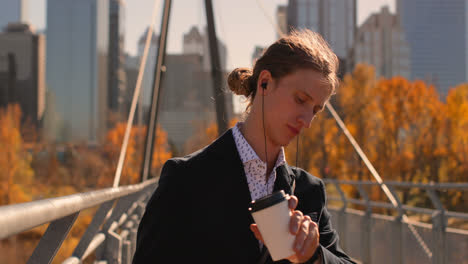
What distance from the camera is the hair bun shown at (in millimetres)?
1964

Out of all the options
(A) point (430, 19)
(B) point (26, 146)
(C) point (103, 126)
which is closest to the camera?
(B) point (26, 146)

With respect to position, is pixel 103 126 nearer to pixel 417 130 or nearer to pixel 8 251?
pixel 8 251

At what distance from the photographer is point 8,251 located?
4225 cm

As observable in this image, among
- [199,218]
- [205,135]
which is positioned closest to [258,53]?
[199,218]

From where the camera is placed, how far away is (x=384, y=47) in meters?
124

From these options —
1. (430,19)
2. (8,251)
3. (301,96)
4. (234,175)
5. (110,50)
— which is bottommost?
(8,251)

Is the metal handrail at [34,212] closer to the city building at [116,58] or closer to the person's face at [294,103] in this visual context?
the person's face at [294,103]

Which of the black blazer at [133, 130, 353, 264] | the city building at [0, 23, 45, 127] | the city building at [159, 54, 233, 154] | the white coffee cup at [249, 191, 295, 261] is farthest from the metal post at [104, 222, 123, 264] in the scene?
the city building at [0, 23, 45, 127]

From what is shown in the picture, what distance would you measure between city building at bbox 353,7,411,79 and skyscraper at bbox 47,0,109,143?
49795 mm

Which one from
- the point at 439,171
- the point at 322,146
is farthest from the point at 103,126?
the point at 439,171

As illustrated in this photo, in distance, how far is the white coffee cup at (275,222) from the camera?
1.34 meters

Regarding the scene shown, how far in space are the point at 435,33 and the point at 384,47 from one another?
225ft

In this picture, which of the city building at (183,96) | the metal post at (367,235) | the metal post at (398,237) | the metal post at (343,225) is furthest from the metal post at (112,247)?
the city building at (183,96)

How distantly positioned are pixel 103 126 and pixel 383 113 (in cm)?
8884
